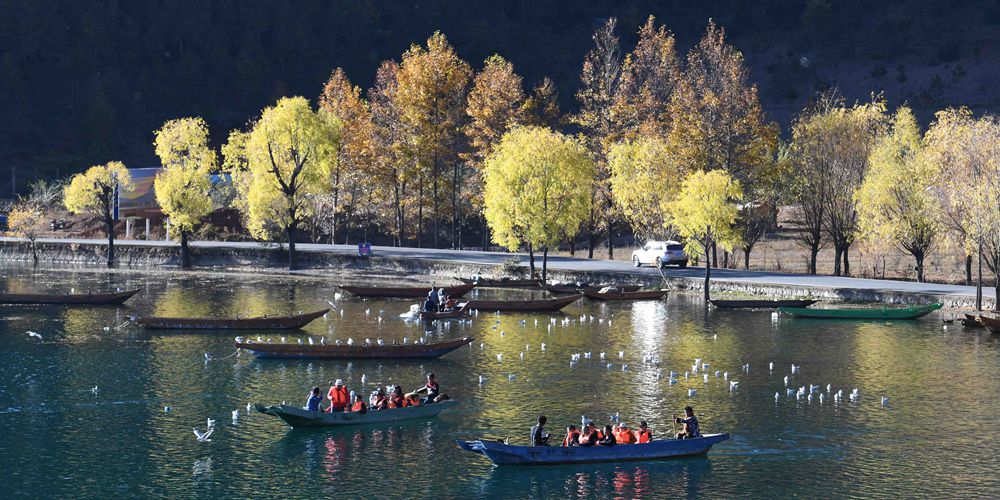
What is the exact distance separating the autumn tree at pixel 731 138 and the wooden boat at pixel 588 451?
5855 centimetres

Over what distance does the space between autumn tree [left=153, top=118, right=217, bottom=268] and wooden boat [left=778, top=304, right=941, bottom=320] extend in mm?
62271

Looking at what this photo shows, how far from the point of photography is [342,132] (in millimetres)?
126062

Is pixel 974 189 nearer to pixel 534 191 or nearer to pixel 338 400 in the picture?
pixel 534 191

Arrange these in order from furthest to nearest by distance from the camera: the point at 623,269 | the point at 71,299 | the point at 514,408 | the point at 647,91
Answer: the point at 647,91 < the point at 623,269 < the point at 71,299 < the point at 514,408

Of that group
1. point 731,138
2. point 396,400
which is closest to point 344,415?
point 396,400

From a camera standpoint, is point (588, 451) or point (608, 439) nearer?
point (588, 451)

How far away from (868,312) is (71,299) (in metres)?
59.1

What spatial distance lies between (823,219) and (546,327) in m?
34.2

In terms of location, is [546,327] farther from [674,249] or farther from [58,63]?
[58,63]

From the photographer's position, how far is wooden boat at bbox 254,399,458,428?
154 ft

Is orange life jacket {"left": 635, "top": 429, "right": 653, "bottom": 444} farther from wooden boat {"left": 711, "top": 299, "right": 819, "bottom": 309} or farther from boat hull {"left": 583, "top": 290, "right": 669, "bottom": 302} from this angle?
boat hull {"left": 583, "top": 290, "right": 669, "bottom": 302}

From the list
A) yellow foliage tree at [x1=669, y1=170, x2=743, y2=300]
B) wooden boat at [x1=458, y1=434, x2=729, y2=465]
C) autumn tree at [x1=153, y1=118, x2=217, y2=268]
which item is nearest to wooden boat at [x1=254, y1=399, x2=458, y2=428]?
wooden boat at [x1=458, y1=434, x2=729, y2=465]

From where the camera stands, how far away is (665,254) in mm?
101312

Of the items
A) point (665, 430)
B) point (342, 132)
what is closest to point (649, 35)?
point (342, 132)
